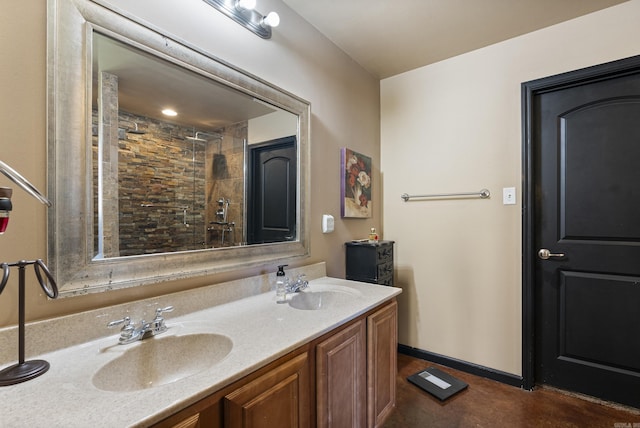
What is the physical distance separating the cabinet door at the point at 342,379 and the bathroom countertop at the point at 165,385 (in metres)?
0.09

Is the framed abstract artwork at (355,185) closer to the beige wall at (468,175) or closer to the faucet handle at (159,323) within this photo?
the beige wall at (468,175)

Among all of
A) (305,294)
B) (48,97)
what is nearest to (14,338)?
(48,97)

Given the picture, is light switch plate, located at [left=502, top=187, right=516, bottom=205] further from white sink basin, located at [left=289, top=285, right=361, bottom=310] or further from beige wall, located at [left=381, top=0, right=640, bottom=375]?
white sink basin, located at [left=289, top=285, right=361, bottom=310]

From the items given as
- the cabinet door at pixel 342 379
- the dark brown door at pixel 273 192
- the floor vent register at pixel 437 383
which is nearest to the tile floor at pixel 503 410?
the floor vent register at pixel 437 383

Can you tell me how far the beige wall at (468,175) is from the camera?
1.94 metres

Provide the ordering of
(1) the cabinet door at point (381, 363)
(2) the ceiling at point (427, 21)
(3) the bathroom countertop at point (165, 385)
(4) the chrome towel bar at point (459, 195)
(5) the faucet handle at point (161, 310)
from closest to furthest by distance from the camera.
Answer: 1. (3) the bathroom countertop at point (165, 385)
2. (5) the faucet handle at point (161, 310)
3. (1) the cabinet door at point (381, 363)
4. (2) the ceiling at point (427, 21)
5. (4) the chrome towel bar at point (459, 195)

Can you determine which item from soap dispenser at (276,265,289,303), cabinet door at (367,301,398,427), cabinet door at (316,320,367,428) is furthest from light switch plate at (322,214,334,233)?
cabinet door at (316,320,367,428)

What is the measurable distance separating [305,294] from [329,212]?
2.11 ft

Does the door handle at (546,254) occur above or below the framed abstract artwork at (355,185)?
below

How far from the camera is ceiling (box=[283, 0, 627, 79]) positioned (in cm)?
173

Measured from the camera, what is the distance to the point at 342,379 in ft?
4.04

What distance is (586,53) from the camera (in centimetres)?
183

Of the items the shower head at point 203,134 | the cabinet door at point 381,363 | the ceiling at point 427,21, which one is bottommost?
the cabinet door at point 381,363

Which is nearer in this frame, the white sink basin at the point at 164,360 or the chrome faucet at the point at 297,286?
the white sink basin at the point at 164,360
